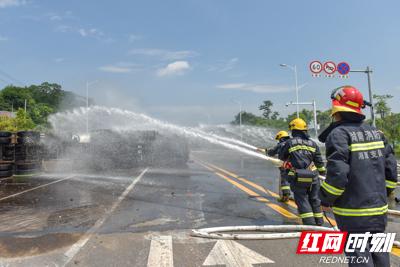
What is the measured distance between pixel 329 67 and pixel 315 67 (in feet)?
3.06

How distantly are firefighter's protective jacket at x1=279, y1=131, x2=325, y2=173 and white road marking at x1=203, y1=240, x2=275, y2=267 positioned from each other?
70.4 inches

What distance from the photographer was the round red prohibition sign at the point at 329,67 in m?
21.6

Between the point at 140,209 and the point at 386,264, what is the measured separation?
15.9 feet

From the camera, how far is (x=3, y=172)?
12.3 m

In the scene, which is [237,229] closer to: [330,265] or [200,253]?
[200,253]

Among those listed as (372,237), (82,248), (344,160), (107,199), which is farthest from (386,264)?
(107,199)

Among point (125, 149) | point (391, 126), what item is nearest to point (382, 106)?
point (391, 126)

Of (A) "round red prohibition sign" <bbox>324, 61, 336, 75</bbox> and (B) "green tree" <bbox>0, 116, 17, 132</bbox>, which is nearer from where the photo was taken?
(A) "round red prohibition sign" <bbox>324, 61, 336, 75</bbox>

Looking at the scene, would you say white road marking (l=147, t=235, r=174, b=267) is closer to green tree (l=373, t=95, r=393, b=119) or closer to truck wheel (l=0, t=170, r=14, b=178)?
truck wheel (l=0, t=170, r=14, b=178)

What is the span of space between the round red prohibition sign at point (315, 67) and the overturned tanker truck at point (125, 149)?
440 inches

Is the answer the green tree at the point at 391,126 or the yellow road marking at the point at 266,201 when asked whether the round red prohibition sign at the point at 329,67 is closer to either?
the green tree at the point at 391,126

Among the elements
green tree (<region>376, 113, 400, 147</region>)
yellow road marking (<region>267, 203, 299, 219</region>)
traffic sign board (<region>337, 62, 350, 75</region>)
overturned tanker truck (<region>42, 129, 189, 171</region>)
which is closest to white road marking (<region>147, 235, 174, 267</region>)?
yellow road marking (<region>267, 203, 299, 219</region>)

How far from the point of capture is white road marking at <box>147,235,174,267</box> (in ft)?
12.1

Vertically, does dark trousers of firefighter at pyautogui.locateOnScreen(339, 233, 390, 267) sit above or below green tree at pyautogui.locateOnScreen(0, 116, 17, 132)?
below
